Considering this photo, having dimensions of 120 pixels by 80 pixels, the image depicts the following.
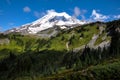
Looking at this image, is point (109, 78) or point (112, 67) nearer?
point (109, 78)

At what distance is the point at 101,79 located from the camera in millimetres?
113375

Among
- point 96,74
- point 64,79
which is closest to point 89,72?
point 96,74

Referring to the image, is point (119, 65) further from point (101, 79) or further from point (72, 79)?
point (72, 79)

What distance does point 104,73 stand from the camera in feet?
384

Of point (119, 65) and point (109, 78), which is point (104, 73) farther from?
point (119, 65)

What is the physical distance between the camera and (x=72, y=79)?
379 ft

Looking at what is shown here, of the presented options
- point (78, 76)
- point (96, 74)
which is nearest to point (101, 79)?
point (96, 74)

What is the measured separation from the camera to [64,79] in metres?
120

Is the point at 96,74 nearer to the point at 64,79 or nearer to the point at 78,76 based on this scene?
the point at 78,76

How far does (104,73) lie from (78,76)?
13.8m

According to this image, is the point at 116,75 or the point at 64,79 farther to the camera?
the point at 64,79

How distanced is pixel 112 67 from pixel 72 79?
915 inches

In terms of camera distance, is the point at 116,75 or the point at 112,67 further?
the point at 112,67

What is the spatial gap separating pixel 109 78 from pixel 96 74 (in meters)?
6.79
